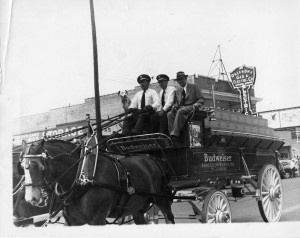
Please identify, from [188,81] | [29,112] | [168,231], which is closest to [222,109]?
[188,81]

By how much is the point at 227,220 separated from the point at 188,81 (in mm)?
1516

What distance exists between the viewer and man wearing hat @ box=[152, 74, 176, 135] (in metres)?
3.78

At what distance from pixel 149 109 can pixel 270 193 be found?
1.75 meters

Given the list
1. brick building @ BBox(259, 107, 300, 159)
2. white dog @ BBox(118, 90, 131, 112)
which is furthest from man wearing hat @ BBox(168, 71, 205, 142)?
brick building @ BBox(259, 107, 300, 159)

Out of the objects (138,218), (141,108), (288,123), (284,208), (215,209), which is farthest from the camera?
(141,108)

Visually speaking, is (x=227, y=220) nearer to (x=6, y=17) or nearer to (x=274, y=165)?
(x=274, y=165)

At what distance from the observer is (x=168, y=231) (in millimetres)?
3295

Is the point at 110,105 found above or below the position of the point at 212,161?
above

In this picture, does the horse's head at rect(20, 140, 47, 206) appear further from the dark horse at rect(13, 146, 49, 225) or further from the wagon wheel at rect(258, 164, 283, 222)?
the wagon wheel at rect(258, 164, 283, 222)

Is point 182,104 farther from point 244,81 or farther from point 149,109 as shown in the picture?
point 244,81

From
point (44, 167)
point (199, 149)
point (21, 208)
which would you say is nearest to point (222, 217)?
point (199, 149)

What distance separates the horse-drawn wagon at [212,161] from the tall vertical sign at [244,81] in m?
0.26

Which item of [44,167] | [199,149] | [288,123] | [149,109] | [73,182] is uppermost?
[149,109]

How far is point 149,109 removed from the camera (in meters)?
3.85
